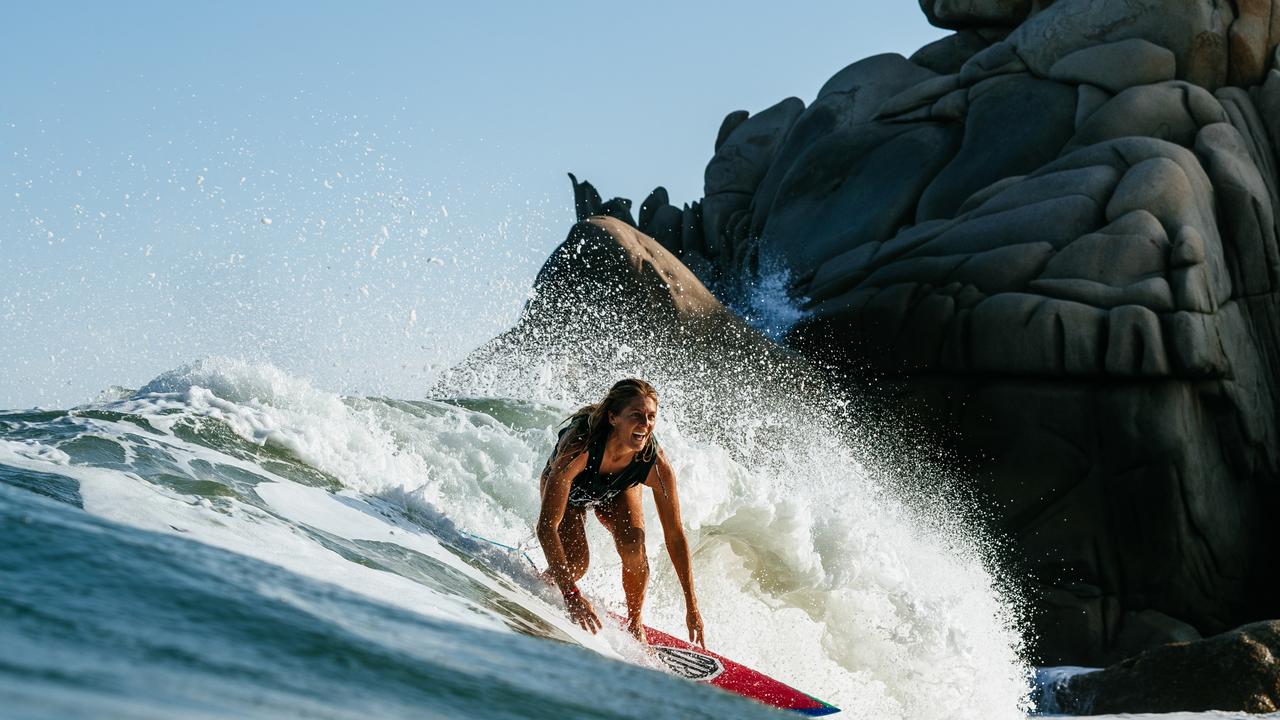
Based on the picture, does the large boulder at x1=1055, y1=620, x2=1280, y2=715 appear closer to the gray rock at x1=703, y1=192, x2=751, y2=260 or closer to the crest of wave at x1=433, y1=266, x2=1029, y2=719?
the crest of wave at x1=433, y1=266, x2=1029, y2=719

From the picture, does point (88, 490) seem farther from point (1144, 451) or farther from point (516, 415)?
point (1144, 451)

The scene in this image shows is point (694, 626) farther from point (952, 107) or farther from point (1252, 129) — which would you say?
point (952, 107)

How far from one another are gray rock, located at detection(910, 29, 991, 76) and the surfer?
1539 cm

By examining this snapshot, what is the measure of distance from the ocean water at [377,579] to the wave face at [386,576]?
1 cm

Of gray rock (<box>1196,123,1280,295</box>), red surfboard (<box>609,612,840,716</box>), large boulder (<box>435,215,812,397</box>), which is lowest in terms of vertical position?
red surfboard (<box>609,612,840,716</box>)

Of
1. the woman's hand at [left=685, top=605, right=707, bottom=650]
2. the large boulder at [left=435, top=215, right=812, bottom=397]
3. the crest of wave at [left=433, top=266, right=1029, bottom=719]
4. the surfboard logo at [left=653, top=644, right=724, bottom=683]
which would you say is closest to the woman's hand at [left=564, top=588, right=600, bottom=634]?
the surfboard logo at [left=653, top=644, right=724, bottom=683]

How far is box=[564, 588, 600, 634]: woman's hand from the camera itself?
4.19m

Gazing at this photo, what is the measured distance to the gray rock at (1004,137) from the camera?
13.8 metres

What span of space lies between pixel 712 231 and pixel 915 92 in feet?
16.8

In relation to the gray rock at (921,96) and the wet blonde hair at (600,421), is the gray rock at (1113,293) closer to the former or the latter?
the gray rock at (921,96)

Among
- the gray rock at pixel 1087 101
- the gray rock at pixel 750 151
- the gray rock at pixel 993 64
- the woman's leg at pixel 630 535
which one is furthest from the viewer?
the gray rock at pixel 750 151

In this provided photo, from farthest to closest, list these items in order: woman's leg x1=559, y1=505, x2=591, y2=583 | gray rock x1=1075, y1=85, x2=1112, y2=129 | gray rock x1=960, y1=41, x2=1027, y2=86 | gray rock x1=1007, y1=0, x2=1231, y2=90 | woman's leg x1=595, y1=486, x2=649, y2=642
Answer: gray rock x1=960, y1=41, x2=1027, y2=86
gray rock x1=1007, y1=0, x2=1231, y2=90
gray rock x1=1075, y1=85, x2=1112, y2=129
woman's leg x1=559, y1=505, x2=591, y2=583
woman's leg x1=595, y1=486, x2=649, y2=642

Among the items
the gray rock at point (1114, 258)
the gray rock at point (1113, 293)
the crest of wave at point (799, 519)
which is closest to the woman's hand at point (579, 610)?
the crest of wave at point (799, 519)

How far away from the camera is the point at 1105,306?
10719 mm
